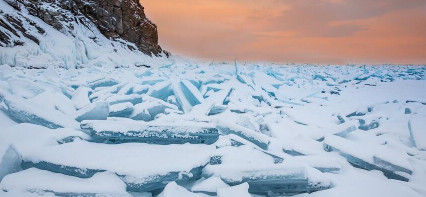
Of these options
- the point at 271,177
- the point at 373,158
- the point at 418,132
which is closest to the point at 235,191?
the point at 271,177

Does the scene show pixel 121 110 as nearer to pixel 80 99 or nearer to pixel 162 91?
pixel 80 99

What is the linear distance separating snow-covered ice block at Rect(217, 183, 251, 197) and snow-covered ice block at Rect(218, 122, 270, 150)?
0.72 m

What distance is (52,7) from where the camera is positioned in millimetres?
27625

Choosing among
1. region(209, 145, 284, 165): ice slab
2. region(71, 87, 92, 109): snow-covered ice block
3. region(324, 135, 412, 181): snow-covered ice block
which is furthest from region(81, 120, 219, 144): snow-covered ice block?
region(71, 87, 92, 109): snow-covered ice block

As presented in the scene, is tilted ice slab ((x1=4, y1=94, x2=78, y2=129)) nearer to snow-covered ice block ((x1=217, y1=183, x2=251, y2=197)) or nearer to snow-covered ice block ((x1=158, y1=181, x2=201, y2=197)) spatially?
snow-covered ice block ((x1=158, y1=181, x2=201, y2=197))

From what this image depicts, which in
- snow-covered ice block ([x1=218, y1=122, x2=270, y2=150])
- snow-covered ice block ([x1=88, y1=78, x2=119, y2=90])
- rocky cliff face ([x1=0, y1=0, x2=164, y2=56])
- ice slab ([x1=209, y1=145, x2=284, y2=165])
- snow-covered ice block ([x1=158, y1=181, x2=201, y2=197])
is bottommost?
snow-covered ice block ([x1=158, y1=181, x2=201, y2=197])

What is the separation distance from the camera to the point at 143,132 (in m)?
1.96

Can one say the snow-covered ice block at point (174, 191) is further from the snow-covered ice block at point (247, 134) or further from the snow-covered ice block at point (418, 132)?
the snow-covered ice block at point (418, 132)

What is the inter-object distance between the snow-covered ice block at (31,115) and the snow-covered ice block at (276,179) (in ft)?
4.76

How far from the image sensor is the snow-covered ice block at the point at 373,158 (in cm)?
187

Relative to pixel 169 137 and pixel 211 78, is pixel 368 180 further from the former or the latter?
pixel 211 78

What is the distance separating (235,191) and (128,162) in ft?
2.07

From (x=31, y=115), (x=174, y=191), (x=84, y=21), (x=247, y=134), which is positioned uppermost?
(x=84, y=21)

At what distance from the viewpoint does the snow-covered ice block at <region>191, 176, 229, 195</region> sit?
151cm
